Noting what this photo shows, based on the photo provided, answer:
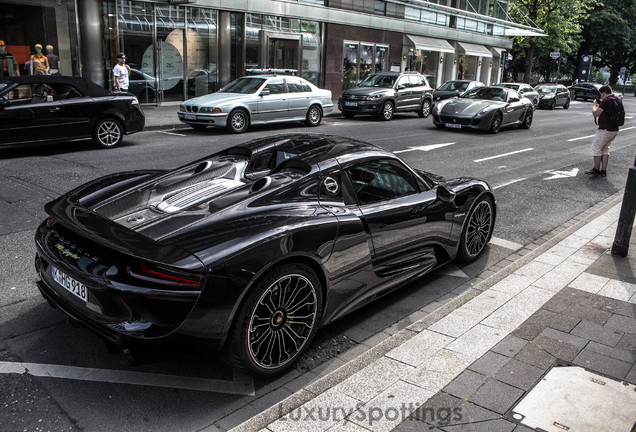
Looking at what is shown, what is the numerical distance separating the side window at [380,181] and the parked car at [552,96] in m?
32.3

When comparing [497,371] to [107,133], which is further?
[107,133]

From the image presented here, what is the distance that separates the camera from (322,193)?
12.7ft

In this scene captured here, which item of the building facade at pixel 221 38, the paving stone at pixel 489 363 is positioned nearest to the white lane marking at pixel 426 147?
the paving stone at pixel 489 363

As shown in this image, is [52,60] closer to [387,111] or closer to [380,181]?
[387,111]

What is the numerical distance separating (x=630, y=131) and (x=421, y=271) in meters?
21.3

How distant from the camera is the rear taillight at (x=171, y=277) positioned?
2932mm

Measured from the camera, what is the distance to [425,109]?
2206 centimetres

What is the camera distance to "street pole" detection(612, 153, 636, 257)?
5883 mm

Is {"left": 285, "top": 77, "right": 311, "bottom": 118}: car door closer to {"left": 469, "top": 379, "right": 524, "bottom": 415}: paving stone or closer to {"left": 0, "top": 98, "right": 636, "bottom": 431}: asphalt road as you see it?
{"left": 0, "top": 98, "right": 636, "bottom": 431}: asphalt road

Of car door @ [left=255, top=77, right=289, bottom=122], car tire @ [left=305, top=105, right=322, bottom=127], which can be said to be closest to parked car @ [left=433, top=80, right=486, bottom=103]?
car tire @ [left=305, top=105, right=322, bottom=127]

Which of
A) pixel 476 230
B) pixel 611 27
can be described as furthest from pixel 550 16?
pixel 476 230

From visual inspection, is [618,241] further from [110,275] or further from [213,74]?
[213,74]

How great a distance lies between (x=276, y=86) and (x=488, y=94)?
24.4ft

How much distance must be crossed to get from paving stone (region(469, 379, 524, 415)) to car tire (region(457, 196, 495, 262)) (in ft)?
7.57
